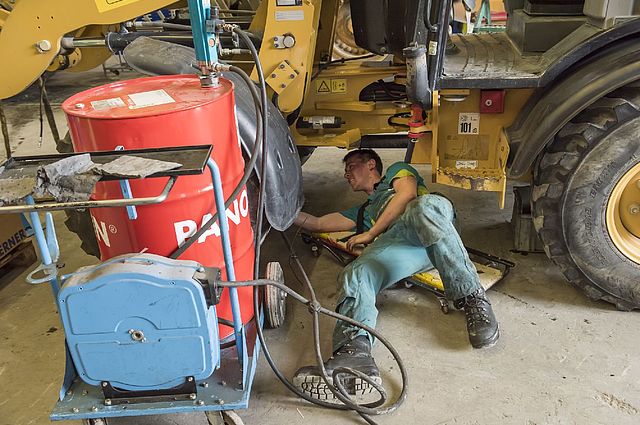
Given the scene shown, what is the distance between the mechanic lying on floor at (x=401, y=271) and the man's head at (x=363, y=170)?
289mm

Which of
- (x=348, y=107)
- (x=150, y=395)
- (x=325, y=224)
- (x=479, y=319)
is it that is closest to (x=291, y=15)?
(x=348, y=107)

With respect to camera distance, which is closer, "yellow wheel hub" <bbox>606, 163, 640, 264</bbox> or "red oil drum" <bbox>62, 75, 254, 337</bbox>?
"red oil drum" <bbox>62, 75, 254, 337</bbox>

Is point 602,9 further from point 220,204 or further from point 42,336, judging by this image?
point 42,336

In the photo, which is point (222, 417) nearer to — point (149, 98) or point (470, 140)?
point (149, 98)

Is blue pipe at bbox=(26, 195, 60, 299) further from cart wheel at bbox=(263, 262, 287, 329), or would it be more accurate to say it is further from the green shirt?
the green shirt

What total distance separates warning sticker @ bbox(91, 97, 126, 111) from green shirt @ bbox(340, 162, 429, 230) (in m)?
1.45

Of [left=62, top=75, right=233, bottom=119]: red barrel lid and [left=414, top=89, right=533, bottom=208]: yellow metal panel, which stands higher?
[left=62, top=75, right=233, bottom=119]: red barrel lid

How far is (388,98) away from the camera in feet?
11.5

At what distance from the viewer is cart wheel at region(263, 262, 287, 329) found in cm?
258

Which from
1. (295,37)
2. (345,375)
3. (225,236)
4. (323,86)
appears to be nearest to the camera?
(225,236)

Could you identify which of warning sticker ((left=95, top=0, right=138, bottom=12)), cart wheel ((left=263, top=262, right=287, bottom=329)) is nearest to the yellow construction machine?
warning sticker ((left=95, top=0, right=138, bottom=12))

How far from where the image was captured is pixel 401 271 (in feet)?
8.91

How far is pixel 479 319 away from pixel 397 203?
70cm

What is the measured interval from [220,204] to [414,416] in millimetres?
1088
